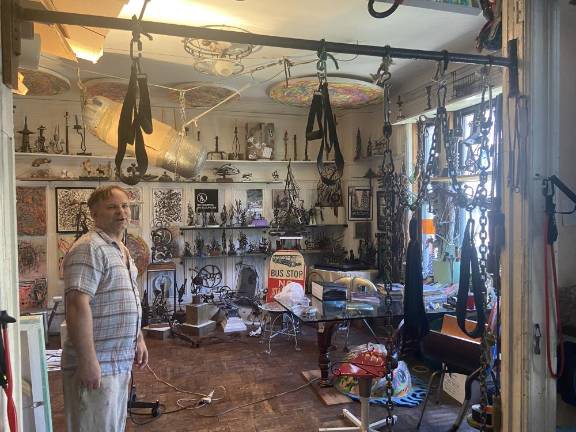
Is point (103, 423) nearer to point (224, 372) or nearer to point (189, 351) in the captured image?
point (224, 372)

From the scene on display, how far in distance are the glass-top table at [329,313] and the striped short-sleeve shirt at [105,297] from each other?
1.49m

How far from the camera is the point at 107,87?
4645 mm

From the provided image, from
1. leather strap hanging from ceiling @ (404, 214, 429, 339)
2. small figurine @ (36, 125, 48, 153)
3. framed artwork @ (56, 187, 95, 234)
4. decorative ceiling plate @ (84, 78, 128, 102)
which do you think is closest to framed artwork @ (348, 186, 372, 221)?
decorative ceiling plate @ (84, 78, 128, 102)

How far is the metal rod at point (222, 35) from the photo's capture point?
121 centimetres

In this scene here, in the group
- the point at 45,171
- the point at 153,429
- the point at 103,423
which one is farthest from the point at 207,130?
the point at 103,423

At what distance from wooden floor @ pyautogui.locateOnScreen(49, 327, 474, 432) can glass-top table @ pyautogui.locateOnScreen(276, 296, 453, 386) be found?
36 cm

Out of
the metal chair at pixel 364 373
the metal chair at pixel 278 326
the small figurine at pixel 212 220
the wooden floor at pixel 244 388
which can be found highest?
the small figurine at pixel 212 220

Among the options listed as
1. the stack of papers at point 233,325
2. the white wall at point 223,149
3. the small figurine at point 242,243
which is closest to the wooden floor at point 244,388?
the stack of papers at point 233,325

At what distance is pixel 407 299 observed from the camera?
69.7 inches

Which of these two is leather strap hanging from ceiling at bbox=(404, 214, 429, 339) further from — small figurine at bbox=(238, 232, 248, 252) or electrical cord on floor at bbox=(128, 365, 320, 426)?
small figurine at bbox=(238, 232, 248, 252)

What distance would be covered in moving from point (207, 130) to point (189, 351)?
3.21m

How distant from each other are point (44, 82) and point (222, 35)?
4.05m

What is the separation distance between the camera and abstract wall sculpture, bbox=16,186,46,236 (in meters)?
5.52

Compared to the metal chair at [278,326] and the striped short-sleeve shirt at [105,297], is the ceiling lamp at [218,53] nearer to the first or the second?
the striped short-sleeve shirt at [105,297]
